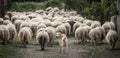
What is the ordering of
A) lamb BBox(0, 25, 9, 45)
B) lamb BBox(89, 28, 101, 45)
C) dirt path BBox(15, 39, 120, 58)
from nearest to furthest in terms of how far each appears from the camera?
dirt path BBox(15, 39, 120, 58), lamb BBox(0, 25, 9, 45), lamb BBox(89, 28, 101, 45)

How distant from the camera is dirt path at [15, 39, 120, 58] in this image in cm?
1592

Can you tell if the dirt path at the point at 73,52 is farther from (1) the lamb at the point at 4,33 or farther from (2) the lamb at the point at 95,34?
(1) the lamb at the point at 4,33

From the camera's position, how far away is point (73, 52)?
17.2 m

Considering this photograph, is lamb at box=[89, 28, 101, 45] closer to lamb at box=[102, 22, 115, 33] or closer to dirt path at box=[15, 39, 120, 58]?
dirt path at box=[15, 39, 120, 58]

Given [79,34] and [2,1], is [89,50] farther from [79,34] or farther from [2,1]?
[2,1]

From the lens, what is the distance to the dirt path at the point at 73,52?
15924 mm

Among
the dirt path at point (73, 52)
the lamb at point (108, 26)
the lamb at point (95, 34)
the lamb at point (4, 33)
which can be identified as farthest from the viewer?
the lamb at point (108, 26)

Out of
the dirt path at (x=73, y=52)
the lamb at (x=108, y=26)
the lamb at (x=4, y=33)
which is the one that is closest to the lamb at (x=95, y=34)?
the dirt path at (x=73, y=52)

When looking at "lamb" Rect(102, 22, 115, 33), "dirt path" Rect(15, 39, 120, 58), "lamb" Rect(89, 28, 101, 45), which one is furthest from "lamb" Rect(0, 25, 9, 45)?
"lamb" Rect(102, 22, 115, 33)

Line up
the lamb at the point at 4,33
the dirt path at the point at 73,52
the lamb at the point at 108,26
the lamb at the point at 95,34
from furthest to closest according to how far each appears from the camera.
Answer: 1. the lamb at the point at 108,26
2. the lamb at the point at 95,34
3. the lamb at the point at 4,33
4. the dirt path at the point at 73,52

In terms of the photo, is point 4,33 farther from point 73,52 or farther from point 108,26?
point 108,26

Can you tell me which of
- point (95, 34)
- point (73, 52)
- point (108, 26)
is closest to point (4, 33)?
point (73, 52)

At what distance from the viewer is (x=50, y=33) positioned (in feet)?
61.1

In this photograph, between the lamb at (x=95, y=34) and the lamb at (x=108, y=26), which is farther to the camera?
the lamb at (x=108, y=26)
